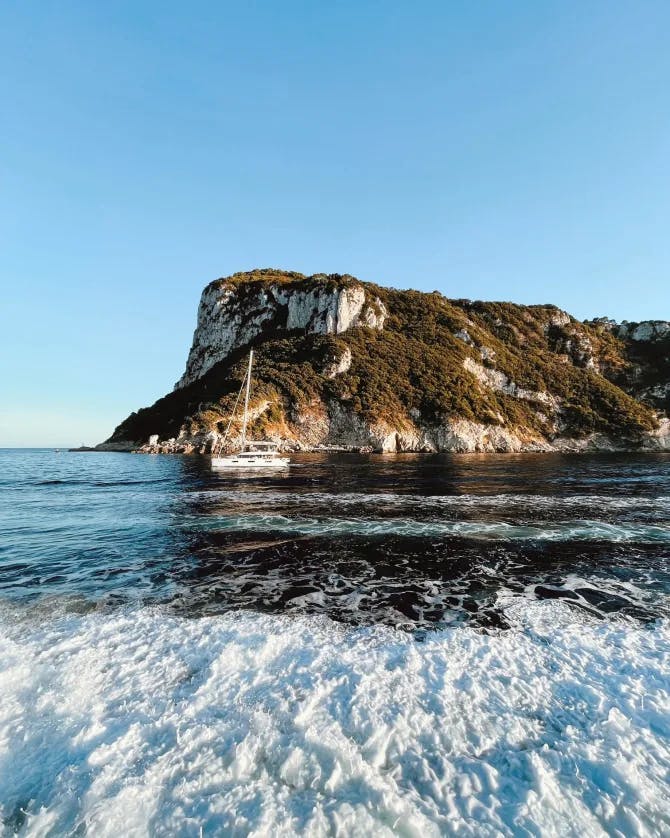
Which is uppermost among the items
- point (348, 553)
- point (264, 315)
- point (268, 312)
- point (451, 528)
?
point (268, 312)

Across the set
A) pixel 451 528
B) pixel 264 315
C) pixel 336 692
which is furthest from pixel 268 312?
pixel 336 692

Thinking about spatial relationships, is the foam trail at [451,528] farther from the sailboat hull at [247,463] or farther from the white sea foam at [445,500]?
the sailboat hull at [247,463]

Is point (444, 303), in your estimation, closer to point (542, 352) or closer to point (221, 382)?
point (542, 352)

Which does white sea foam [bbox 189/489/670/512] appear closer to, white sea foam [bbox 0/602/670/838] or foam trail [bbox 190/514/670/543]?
foam trail [bbox 190/514/670/543]

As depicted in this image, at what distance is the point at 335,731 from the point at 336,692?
846mm

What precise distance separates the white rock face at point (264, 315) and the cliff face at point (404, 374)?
18.3 inches

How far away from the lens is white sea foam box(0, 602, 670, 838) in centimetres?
418

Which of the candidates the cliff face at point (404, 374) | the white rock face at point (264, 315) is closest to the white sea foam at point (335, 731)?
the cliff face at point (404, 374)

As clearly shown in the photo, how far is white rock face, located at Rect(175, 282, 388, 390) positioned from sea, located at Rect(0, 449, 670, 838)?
442 ft

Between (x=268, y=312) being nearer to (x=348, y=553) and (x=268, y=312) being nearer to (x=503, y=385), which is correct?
(x=503, y=385)

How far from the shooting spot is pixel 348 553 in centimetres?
1479

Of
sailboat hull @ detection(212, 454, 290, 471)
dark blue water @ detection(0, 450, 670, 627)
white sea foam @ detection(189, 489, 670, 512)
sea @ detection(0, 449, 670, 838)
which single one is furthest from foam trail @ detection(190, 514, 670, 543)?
sailboat hull @ detection(212, 454, 290, 471)

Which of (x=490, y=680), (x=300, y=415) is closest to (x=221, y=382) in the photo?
(x=300, y=415)

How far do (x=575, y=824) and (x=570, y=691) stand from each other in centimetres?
250
